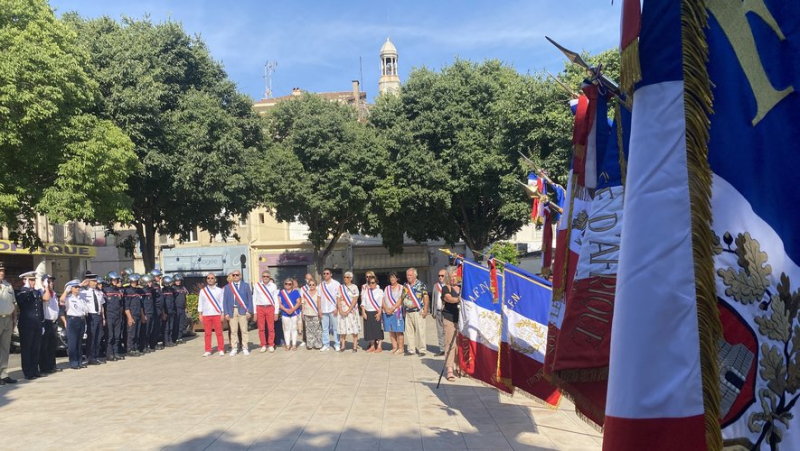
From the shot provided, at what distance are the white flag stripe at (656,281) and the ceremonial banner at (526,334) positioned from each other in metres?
5.83

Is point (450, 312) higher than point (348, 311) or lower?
Answer: higher

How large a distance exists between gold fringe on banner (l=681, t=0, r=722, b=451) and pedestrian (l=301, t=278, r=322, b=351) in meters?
15.2

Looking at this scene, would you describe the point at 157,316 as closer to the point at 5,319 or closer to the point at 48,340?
the point at 48,340

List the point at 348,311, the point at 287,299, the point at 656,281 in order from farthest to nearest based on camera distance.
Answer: the point at 287,299, the point at 348,311, the point at 656,281

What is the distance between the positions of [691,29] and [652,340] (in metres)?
1.00

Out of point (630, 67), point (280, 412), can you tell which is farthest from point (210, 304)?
point (630, 67)

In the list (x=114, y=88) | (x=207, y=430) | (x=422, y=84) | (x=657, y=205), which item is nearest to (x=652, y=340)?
(x=657, y=205)

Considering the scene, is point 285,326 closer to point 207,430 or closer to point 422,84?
point 207,430

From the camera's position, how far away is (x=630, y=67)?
2.20 meters

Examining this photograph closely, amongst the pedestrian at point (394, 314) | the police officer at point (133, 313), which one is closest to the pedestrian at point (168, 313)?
the police officer at point (133, 313)

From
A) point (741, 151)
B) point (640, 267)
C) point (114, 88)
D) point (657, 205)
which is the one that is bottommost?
point (640, 267)

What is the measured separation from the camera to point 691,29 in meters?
2.20

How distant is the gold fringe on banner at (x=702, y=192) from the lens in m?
2.10

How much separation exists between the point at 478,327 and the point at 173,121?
65.0 ft
